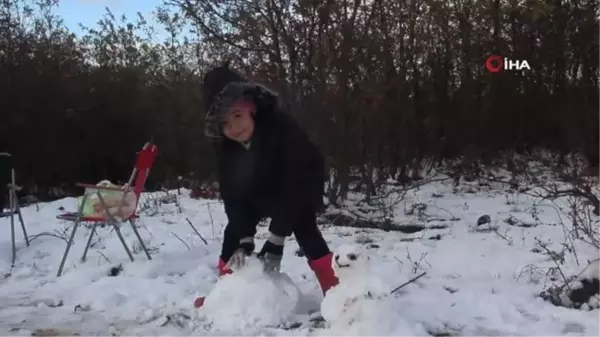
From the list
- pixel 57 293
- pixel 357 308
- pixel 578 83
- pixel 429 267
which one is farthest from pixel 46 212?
pixel 578 83

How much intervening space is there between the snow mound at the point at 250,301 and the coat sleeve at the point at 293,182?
27cm

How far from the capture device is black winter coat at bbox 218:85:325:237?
3713mm

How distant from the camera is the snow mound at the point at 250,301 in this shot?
368 cm

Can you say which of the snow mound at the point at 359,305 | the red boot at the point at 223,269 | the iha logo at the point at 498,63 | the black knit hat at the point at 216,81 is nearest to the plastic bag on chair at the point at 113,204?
the red boot at the point at 223,269

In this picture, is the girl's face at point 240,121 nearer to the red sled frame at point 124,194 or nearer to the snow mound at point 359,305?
the snow mound at point 359,305

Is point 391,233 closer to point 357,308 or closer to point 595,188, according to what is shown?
point 595,188

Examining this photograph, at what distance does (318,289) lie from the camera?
4367 mm

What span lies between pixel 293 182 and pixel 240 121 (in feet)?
1.48

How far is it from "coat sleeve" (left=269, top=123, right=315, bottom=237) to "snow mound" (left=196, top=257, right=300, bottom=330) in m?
0.27

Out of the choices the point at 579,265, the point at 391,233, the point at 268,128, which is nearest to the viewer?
the point at 268,128

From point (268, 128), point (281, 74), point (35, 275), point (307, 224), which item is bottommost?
point (35, 275)

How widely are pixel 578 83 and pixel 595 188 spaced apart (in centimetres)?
519

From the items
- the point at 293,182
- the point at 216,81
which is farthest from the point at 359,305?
the point at 216,81

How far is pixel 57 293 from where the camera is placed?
15.5 ft
